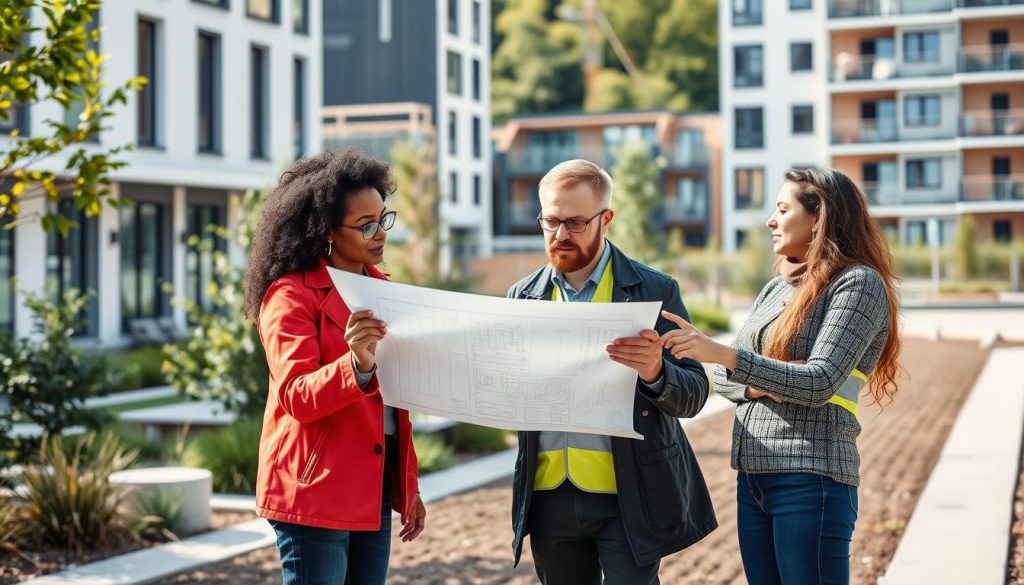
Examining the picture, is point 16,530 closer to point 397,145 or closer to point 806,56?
point 397,145

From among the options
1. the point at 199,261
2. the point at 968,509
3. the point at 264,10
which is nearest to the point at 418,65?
the point at 264,10

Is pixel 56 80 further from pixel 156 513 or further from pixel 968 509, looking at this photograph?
pixel 968 509

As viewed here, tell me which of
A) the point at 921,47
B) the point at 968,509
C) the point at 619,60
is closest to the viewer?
the point at 968,509

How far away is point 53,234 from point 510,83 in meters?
59.7

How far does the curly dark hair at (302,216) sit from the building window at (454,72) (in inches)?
2101

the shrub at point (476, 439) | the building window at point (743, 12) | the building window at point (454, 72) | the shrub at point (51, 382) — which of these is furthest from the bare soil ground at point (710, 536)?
the building window at point (743, 12)

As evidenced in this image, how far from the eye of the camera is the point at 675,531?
4008 millimetres

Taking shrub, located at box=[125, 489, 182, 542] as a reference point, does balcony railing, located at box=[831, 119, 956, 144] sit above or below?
above

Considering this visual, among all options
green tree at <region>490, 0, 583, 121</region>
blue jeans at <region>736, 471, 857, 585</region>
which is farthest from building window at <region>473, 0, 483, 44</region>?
blue jeans at <region>736, 471, 857, 585</region>

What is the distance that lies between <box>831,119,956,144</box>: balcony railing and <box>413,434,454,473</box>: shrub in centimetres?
5187

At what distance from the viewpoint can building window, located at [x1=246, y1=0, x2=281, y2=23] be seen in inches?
1162

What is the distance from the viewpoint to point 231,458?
10672 millimetres

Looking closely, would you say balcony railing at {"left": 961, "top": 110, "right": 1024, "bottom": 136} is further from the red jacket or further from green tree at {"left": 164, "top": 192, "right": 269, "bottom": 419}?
the red jacket

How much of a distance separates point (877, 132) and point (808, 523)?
195 feet
